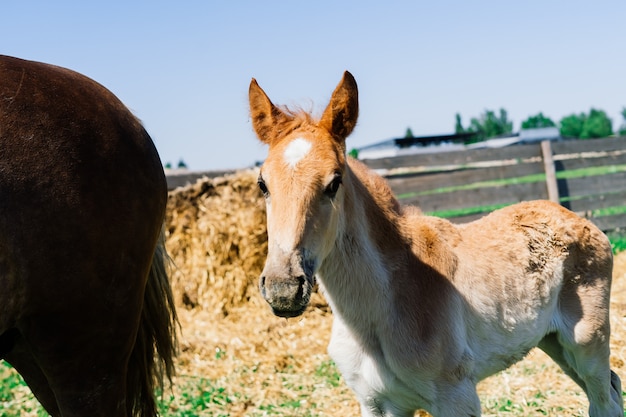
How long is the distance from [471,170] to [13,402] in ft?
25.6

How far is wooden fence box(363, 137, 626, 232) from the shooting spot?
33.9ft

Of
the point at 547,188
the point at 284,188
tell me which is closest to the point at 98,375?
the point at 284,188

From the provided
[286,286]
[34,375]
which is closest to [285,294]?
[286,286]

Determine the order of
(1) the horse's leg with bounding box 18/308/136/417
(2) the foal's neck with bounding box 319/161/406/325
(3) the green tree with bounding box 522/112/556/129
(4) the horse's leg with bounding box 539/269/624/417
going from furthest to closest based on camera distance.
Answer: (3) the green tree with bounding box 522/112/556/129 < (4) the horse's leg with bounding box 539/269/624/417 < (2) the foal's neck with bounding box 319/161/406/325 < (1) the horse's leg with bounding box 18/308/136/417

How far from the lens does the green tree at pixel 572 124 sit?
9931cm

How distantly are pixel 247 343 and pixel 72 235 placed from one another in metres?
4.29

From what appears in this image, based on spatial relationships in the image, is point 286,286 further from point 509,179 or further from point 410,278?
point 509,179

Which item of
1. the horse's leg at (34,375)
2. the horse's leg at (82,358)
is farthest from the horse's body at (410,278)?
the horse's leg at (34,375)

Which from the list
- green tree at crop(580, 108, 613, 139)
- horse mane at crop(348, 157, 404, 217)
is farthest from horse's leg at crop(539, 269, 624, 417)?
green tree at crop(580, 108, 613, 139)

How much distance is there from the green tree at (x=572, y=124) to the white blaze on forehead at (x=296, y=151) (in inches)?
3999

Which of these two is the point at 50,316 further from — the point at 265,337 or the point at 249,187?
the point at 249,187

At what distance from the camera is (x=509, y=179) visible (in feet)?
37.0

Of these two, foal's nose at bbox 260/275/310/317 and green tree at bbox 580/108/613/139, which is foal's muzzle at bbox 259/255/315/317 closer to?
foal's nose at bbox 260/275/310/317

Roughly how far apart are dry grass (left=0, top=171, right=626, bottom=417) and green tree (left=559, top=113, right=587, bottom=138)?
319 feet
